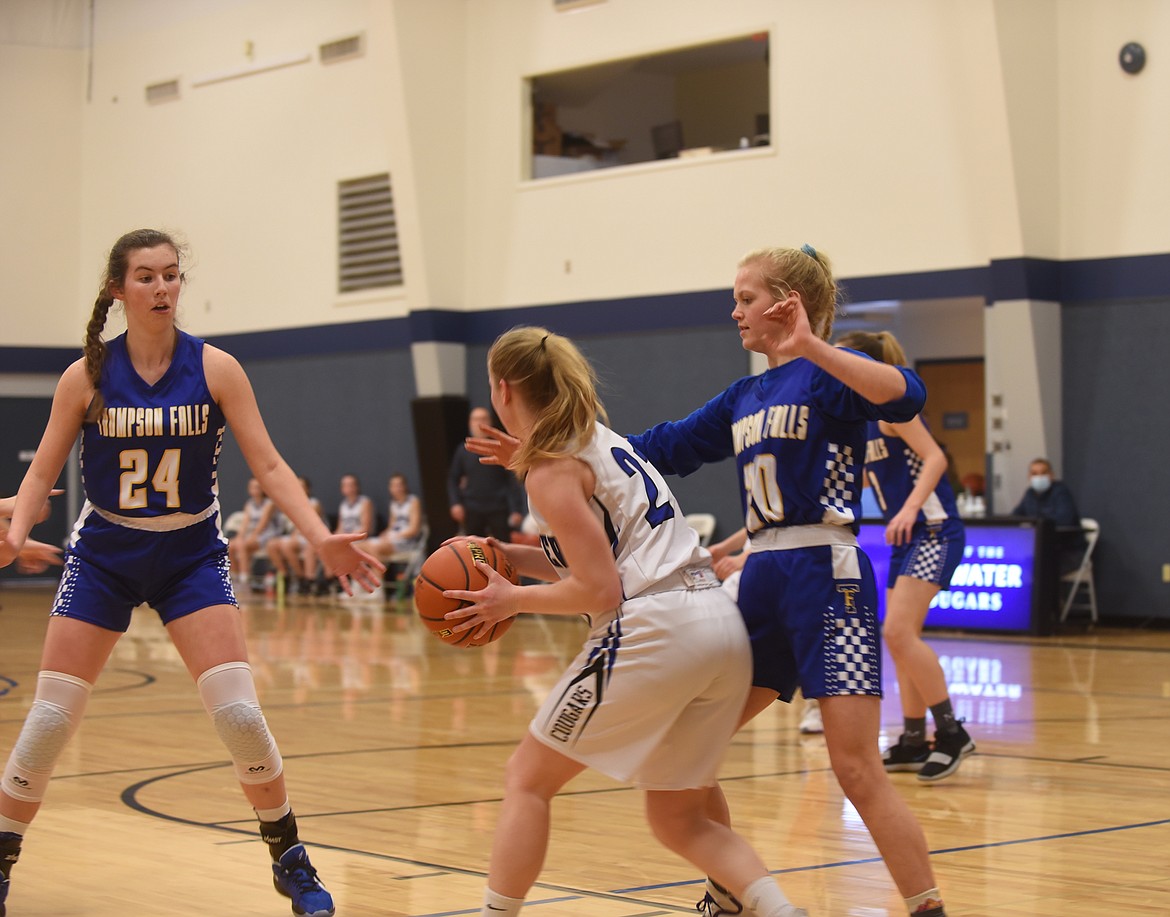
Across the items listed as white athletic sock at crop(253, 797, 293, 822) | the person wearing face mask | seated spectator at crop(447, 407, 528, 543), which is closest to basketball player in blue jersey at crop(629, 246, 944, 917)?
white athletic sock at crop(253, 797, 293, 822)

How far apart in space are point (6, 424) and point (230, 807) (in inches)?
682

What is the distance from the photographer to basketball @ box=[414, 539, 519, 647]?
137 inches

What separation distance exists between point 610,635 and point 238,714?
120 cm

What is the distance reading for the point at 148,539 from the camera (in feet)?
13.3

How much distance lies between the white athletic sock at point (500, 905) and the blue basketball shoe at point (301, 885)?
2.86ft

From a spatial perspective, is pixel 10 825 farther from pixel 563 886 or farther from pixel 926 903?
pixel 926 903

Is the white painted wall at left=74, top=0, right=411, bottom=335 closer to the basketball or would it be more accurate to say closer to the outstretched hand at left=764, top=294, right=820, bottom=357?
the outstretched hand at left=764, top=294, right=820, bottom=357

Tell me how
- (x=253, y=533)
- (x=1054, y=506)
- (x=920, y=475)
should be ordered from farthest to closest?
(x=253, y=533), (x=1054, y=506), (x=920, y=475)

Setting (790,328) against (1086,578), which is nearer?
(790,328)

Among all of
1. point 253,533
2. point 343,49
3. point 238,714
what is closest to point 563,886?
point 238,714

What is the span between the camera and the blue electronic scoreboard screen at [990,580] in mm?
13227

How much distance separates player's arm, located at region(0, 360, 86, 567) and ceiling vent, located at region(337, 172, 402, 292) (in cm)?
1391

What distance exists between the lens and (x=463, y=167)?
687 inches

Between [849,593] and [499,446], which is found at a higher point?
[499,446]
